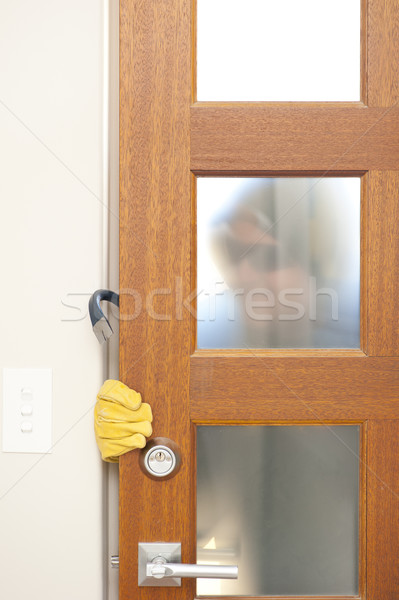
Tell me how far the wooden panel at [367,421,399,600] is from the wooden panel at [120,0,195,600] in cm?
31

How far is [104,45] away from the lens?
2.88ft

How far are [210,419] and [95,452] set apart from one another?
0.22m

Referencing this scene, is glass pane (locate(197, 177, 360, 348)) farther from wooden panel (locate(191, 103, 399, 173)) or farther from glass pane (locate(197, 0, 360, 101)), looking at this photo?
glass pane (locate(197, 0, 360, 101))

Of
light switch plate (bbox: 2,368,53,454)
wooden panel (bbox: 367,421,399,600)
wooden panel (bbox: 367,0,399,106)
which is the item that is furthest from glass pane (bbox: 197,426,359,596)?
wooden panel (bbox: 367,0,399,106)

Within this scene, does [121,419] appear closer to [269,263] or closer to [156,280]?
[156,280]

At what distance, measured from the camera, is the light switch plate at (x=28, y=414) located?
0.88 m

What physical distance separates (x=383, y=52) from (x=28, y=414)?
2.88ft

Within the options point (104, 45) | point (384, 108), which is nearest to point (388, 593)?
point (384, 108)

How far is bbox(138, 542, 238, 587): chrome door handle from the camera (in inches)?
31.0

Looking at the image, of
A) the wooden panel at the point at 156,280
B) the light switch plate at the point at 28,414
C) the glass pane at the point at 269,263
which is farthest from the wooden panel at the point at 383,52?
the light switch plate at the point at 28,414

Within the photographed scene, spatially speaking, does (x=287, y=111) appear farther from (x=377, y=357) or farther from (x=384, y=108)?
(x=377, y=357)

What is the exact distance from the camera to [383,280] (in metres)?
0.84

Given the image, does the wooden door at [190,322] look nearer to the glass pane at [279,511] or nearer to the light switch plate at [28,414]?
the glass pane at [279,511]

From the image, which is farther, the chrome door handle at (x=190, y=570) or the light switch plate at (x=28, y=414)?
the light switch plate at (x=28, y=414)
